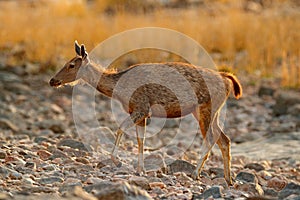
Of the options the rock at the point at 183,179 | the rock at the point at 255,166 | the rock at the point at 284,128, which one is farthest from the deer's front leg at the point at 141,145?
the rock at the point at 284,128

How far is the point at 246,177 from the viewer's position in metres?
8.68

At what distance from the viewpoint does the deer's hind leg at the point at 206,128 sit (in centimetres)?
842

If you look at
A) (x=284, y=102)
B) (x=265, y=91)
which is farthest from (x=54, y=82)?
(x=265, y=91)

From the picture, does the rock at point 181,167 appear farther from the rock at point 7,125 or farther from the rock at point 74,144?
the rock at point 7,125

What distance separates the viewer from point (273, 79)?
17.9m

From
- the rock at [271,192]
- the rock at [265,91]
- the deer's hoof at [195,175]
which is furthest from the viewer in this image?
the rock at [265,91]

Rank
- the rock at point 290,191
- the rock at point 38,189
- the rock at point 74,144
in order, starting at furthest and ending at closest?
the rock at point 74,144, the rock at point 290,191, the rock at point 38,189

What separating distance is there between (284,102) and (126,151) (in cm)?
582

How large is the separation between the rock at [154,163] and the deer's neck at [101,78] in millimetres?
1010

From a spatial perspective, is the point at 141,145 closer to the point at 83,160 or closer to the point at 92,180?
the point at 83,160

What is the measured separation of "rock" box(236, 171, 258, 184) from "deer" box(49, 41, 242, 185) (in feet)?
1.07

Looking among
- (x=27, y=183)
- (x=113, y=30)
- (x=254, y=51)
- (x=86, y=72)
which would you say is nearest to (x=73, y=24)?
(x=113, y=30)

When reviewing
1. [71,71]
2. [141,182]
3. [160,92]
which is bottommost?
[141,182]

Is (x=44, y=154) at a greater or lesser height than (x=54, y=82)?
lesser
